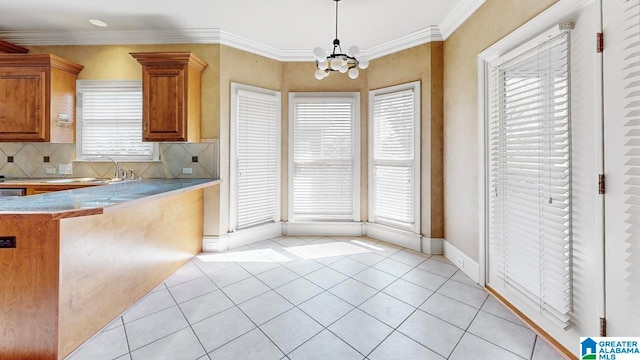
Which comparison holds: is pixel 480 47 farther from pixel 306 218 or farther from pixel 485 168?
pixel 306 218

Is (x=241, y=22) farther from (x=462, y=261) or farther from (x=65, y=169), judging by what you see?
(x=462, y=261)

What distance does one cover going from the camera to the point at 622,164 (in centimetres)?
147

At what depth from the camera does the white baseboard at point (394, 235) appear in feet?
12.4

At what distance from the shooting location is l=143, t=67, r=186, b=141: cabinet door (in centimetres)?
333

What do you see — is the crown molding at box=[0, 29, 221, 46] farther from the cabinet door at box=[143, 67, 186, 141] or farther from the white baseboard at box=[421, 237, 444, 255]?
the white baseboard at box=[421, 237, 444, 255]

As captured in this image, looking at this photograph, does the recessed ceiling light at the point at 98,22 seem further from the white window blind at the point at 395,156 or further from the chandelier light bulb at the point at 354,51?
the white window blind at the point at 395,156

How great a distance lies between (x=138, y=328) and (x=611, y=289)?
3.04 metres

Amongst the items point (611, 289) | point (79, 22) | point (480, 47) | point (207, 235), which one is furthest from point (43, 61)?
point (611, 289)

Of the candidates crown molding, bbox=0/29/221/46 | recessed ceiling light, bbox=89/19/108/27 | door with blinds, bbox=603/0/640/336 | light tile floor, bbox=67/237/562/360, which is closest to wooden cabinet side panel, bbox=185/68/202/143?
crown molding, bbox=0/29/221/46

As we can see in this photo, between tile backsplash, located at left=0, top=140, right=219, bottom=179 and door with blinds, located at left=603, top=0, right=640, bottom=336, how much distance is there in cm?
380

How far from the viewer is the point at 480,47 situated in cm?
273

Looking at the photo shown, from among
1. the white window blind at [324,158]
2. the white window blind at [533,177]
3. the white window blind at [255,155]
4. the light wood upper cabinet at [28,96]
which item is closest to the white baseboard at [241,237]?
the white window blind at [255,155]

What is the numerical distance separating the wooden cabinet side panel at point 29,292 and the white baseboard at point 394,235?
3555 millimetres

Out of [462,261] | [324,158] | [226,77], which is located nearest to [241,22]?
[226,77]
